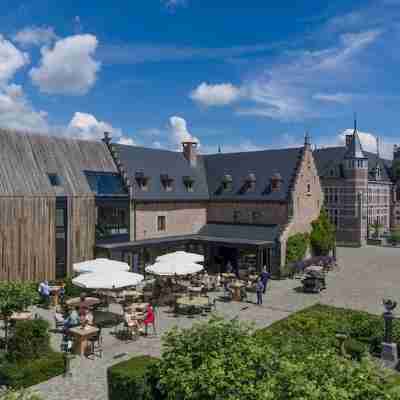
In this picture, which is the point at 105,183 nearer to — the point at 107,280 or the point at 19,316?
the point at 107,280

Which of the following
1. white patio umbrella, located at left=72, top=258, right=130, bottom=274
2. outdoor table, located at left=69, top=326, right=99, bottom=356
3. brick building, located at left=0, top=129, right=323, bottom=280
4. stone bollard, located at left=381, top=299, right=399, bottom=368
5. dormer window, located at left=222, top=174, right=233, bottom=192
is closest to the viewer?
stone bollard, located at left=381, top=299, right=399, bottom=368

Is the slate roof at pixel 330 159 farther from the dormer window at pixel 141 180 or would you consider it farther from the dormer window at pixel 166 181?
the dormer window at pixel 141 180

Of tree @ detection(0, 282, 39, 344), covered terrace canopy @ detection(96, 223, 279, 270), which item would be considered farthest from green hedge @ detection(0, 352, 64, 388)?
covered terrace canopy @ detection(96, 223, 279, 270)

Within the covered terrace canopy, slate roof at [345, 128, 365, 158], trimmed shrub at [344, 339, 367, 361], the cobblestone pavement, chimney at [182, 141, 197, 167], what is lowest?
the cobblestone pavement

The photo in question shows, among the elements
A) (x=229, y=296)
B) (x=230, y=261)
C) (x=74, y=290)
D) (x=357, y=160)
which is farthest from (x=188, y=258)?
(x=357, y=160)

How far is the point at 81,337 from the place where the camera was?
15.3 meters

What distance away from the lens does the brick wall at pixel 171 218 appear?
31344mm

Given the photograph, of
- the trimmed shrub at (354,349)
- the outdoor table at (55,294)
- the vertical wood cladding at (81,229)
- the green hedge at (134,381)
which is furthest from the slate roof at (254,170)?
the green hedge at (134,381)

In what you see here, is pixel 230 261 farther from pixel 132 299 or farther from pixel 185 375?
pixel 185 375

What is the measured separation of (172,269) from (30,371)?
33.5ft

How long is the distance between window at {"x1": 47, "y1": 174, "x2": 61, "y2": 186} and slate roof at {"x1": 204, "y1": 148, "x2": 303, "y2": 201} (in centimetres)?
1523

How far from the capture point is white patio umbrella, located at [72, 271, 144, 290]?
1812 cm

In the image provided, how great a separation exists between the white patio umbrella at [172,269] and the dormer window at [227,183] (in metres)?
15.3

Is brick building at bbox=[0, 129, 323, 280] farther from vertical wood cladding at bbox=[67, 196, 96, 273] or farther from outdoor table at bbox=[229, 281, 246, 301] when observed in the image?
outdoor table at bbox=[229, 281, 246, 301]
